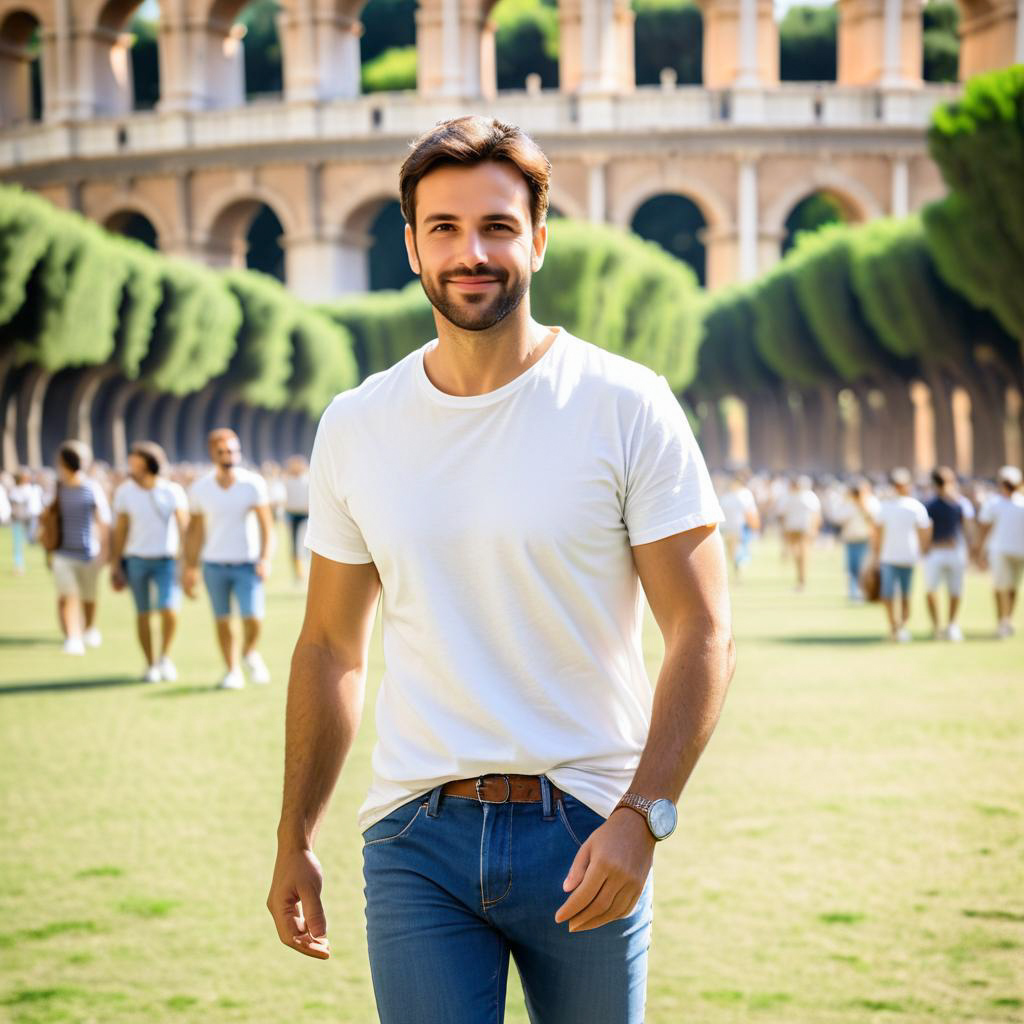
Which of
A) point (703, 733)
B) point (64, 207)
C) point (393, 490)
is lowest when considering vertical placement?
point (703, 733)

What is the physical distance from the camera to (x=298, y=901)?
2420 mm

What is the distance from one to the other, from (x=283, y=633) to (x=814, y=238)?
27.9 meters

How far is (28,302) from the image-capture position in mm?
28875

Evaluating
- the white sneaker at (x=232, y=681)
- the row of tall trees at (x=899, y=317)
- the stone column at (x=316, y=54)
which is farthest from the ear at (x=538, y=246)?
the stone column at (x=316, y=54)

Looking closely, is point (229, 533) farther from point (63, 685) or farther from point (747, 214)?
point (747, 214)

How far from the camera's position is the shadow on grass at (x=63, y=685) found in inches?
401

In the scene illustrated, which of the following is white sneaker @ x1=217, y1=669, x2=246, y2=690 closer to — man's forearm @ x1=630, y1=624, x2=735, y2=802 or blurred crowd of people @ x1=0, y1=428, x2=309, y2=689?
blurred crowd of people @ x1=0, y1=428, x2=309, y2=689

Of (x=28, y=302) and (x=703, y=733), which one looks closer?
(x=703, y=733)

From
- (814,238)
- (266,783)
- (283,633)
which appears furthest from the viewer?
(814,238)

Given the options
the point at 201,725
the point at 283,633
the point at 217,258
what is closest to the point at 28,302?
the point at 283,633

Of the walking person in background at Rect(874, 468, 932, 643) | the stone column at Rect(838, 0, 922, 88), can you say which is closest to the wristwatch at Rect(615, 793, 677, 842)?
the walking person in background at Rect(874, 468, 932, 643)

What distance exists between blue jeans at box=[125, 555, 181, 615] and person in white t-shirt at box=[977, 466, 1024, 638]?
6180 mm

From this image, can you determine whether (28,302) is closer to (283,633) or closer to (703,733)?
(283,633)

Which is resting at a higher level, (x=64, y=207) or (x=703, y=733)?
(x=64, y=207)
